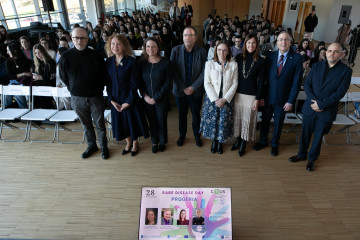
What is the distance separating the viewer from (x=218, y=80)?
10.7 feet

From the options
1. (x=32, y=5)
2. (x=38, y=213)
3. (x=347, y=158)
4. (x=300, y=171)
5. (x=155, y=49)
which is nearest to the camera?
(x=38, y=213)

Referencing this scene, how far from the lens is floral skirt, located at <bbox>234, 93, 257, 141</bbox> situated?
11.1 feet

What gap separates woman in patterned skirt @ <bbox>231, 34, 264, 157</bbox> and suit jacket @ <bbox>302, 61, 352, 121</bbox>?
0.64 meters

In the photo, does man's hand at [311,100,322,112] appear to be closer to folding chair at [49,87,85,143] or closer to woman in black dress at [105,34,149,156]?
woman in black dress at [105,34,149,156]

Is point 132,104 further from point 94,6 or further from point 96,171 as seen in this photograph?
point 94,6

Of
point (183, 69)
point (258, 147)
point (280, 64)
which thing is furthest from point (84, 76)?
point (258, 147)

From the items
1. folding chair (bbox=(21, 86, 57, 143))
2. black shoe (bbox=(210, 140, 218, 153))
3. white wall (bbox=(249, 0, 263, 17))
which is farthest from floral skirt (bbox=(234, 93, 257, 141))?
white wall (bbox=(249, 0, 263, 17))

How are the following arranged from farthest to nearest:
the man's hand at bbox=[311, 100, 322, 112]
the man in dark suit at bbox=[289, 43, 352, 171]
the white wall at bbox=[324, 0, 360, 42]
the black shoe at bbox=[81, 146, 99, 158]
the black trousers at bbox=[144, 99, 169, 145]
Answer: the white wall at bbox=[324, 0, 360, 42]
the black shoe at bbox=[81, 146, 99, 158]
the black trousers at bbox=[144, 99, 169, 145]
the man's hand at bbox=[311, 100, 322, 112]
the man in dark suit at bbox=[289, 43, 352, 171]

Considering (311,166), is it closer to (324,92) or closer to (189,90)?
(324,92)

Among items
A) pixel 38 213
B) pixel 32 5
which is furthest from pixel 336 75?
pixel 32 5

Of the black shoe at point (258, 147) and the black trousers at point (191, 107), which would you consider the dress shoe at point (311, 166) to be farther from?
the black trousers at point (191, 107)

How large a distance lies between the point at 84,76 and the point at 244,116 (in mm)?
2315

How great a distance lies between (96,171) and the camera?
3.45m

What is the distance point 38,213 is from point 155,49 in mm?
2480
